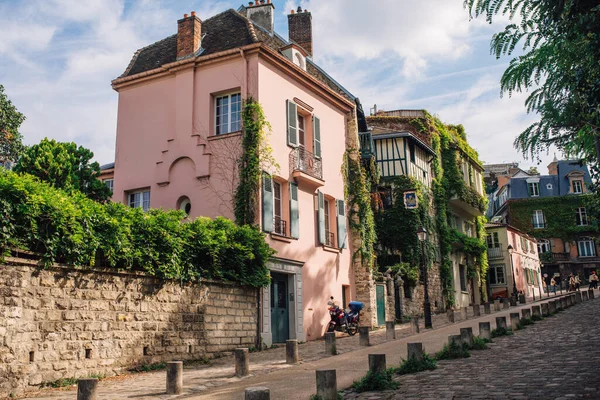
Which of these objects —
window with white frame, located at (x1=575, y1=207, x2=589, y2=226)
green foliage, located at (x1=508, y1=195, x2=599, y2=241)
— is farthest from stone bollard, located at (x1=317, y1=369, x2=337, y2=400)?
window with white frame, located at (x1=575, y1=207, x2=589, y2=226)

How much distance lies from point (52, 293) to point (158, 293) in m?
2.91

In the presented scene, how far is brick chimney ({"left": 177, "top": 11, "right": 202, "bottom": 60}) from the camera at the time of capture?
785 inches

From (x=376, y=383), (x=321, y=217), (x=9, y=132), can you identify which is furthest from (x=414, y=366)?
(x=9, y=132)

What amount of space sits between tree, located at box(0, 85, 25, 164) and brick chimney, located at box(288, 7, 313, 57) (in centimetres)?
1371

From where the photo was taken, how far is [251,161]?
17.5 meters

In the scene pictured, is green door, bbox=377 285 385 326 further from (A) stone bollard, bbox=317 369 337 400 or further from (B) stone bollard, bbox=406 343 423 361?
(A) stone bollard, bbox=317 369 337 400

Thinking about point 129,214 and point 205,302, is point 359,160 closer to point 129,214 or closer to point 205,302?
point 205,302

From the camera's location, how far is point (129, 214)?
12.6m

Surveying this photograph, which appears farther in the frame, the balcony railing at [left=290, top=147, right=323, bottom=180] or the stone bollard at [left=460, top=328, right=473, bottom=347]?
the balcony railing at [left=290, top=147, right=323, bottom=180]

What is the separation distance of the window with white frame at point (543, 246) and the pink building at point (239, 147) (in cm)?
3906

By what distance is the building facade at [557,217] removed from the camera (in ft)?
174

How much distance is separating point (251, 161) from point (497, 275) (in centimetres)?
3297

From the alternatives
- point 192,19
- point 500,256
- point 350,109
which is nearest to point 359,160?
point 350,109

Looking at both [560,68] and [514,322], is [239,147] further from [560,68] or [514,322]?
[560,68]
